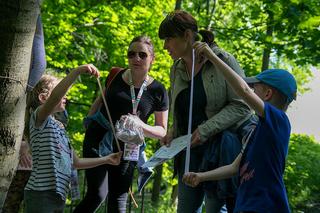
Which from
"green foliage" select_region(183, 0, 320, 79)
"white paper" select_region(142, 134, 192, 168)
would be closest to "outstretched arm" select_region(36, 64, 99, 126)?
"white paper" select_region(142, 134, 192, 168)

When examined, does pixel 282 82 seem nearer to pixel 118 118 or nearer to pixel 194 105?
pixel 194 105

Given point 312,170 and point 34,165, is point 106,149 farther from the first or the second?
point 312,170

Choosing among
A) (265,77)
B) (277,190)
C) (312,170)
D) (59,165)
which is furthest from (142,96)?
(312,170)

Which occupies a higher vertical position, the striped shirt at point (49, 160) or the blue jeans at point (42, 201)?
the striped shirt at point (49, 160)

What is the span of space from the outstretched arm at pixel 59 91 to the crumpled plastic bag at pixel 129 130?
0.77 metres

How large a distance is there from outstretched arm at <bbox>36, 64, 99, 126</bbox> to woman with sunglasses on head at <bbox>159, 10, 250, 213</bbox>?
0.70m

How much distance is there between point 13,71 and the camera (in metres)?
2.26

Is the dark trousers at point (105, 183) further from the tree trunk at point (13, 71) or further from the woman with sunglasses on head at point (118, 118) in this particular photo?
the tree trunk at point (13, 71)

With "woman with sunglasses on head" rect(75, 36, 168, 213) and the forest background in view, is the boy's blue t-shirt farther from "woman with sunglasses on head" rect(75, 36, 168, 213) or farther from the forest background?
the forest background

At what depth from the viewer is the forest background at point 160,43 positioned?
1028cm

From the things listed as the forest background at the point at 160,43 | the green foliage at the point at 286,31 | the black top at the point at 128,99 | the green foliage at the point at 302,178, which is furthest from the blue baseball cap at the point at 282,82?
the green foliage at the point at 302,178

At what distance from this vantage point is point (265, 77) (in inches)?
114

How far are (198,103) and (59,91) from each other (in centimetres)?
95

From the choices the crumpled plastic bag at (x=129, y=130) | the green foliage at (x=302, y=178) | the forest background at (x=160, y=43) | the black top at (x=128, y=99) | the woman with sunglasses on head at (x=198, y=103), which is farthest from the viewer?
the green foliage at (x=302, y=178)
